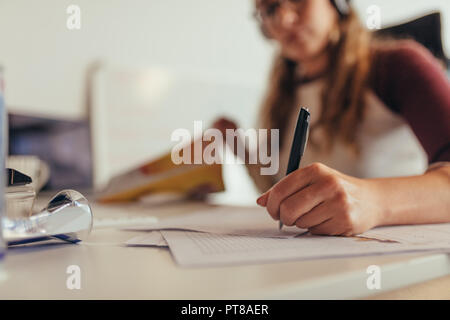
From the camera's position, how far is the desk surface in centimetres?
21

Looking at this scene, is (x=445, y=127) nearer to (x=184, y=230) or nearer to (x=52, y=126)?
(x=184, y=230)

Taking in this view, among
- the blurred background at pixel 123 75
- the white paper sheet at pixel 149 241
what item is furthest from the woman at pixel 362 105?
the blurred background at pixel 123 75

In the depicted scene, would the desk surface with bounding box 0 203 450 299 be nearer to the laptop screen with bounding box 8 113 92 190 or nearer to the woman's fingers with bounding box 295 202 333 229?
the woman's fingers with bounding box 295 202 333 229

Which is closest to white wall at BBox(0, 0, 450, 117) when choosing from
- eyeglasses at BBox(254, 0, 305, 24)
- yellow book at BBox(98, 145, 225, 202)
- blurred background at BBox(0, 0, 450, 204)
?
blurred background at BBox(0, 0, 450, 204)

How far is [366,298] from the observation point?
243 millimetres

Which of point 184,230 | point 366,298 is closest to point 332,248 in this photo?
point 366,298

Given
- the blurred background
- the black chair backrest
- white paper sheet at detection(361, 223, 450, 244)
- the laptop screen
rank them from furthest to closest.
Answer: the blurred background < the laptop screen < the black chair backrest < white paper sheet at detection(361, 223, 450, 244)

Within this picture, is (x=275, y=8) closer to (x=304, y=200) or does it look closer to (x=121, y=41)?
(x=304, y=200)

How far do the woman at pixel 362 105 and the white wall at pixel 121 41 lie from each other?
401mm

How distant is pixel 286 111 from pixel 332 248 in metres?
0.77

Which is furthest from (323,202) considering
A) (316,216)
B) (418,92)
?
(418,92)

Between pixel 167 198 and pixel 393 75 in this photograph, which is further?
pixel 167 198

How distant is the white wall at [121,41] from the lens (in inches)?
52.2

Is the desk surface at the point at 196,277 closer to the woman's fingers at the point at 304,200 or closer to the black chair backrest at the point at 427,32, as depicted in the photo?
the woman's fingers at the point at 304,200
